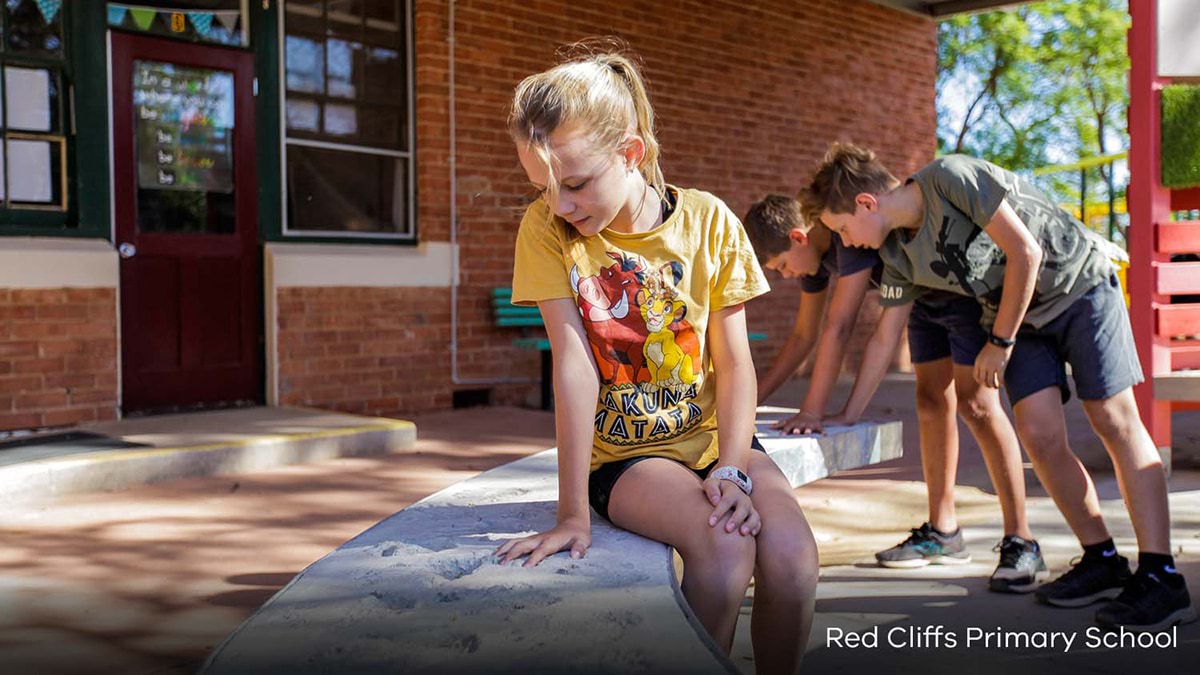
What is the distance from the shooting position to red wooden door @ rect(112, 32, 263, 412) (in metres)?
6.77

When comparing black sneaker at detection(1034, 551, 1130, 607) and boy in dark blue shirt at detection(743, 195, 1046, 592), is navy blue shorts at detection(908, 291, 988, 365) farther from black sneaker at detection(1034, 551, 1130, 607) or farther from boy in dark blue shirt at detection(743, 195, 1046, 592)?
black sneaker at detection(1034, 551, 1130, 607)

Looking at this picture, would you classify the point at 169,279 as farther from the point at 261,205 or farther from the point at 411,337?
the point at 411,337

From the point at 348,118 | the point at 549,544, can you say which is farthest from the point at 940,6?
the point at 549,544

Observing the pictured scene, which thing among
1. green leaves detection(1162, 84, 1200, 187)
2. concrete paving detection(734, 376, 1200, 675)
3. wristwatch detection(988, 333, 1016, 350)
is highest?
green leaves detection(1162, 84, 1200, 187)

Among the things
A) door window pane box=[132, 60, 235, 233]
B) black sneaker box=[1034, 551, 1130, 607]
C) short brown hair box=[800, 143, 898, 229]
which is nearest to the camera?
black sneaker box=[1034, 551, 1130, 607]

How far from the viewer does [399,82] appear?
8031mm

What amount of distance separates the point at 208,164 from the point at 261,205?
1.35 ft

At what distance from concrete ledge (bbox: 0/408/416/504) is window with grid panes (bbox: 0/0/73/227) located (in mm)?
1302

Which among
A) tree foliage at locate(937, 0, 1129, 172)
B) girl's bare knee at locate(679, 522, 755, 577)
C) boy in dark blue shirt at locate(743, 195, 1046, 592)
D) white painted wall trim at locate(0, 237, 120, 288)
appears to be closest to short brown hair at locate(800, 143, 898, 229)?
boy in dark blue shirt at locate(743, 195, 1046, 592)

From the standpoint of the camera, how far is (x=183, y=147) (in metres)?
7.07

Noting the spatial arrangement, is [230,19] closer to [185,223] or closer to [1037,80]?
[185,223]

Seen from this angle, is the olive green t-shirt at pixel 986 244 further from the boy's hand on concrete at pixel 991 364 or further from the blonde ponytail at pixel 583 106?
the blonde ponytail at pixel 583 106

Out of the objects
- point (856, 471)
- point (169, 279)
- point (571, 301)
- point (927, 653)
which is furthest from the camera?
point (169, 279)

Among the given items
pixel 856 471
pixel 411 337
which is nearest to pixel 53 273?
pixel 411 337
